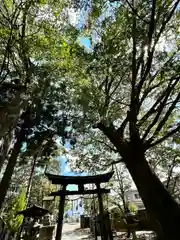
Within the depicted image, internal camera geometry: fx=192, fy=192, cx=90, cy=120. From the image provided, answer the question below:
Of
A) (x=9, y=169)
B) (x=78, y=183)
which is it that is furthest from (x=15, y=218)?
(x=78, y=183)

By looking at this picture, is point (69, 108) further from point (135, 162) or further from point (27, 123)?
point (135, 162)

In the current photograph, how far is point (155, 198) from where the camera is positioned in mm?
4305

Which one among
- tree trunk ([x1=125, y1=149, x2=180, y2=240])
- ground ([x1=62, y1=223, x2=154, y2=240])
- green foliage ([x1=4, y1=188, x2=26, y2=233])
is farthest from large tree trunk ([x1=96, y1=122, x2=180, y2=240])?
green foliage ([x1=4, y1=188, x2=26, y2=233])

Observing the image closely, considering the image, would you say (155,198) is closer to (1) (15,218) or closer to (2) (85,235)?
(1) (15,218)

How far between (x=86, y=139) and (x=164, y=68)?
216 inches

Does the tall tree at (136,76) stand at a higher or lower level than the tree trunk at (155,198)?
higher

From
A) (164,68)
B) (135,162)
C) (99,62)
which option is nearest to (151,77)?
(164,68)

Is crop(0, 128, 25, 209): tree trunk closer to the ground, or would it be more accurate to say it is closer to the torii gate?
the torii gate

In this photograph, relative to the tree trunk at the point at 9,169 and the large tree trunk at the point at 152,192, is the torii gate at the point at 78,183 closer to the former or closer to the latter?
the tree trunk at the point at 9,169

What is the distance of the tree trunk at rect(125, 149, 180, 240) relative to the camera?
3.81m

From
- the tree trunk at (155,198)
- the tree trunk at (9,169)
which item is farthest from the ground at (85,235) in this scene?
the tree trunk at (9,169)

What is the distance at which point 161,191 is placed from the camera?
14.5 ft

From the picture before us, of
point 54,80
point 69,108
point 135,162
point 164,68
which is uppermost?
point 54,80

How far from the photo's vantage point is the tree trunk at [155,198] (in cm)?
381
